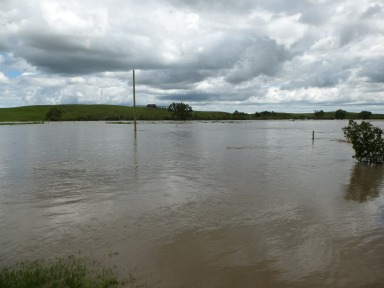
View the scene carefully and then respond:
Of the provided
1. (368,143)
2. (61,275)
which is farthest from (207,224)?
(368,143)

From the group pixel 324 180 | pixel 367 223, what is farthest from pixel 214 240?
pixel 324 180

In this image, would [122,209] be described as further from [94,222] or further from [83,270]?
[83,270]

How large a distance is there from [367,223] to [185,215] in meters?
5.82

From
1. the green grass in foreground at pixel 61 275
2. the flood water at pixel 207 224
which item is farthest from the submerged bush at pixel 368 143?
the green grass in foreground at pixel 61 275

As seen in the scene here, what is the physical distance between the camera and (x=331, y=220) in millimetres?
11406

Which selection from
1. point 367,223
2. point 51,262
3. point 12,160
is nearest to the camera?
point 51,262

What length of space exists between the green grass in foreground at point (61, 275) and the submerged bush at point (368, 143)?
23769 millimetres

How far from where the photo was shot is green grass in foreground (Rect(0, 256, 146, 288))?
6.91 meters

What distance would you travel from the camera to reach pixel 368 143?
26312 millimetres

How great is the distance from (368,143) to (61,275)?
24914mm

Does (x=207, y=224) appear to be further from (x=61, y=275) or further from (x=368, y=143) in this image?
(x=368, y=143)

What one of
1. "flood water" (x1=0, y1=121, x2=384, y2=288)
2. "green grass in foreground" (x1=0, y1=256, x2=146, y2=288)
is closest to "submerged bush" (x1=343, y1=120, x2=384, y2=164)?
"flood water" (x1=0, y1=121, x2=384, y2=288)

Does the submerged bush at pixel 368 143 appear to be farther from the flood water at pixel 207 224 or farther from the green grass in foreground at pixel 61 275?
the green grass in foreground at pixel 61 275

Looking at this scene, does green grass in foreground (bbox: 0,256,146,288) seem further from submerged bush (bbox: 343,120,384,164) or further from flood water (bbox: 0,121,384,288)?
submerged bush (bbox: 343,120,384,164)
